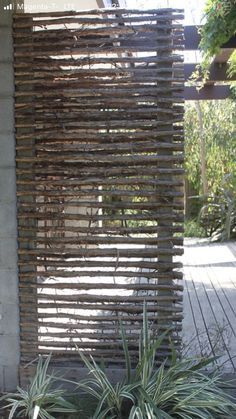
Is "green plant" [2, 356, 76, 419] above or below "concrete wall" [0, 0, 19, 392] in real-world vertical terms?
below

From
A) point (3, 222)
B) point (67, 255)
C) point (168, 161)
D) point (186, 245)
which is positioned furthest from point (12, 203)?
point (186, 245)

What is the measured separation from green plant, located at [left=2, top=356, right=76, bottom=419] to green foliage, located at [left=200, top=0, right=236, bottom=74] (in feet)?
Result: 10.3

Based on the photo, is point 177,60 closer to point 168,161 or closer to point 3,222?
point 168,161

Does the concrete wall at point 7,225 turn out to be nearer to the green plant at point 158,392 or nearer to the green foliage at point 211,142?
the green plant at point 158,392

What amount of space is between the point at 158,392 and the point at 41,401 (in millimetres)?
634

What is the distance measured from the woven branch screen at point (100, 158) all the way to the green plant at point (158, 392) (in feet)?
0.97

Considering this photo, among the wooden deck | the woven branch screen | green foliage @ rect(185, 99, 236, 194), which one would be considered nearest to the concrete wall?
the woven branch screen

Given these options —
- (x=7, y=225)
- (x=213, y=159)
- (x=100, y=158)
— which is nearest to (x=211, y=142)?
(x=213, y=159)

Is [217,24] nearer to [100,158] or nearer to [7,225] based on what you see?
[100,158]

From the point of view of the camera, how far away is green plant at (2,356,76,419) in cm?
300

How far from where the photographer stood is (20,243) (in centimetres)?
351

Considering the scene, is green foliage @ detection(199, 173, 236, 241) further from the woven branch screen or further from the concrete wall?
the concrete wall

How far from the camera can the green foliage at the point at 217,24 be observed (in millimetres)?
4602

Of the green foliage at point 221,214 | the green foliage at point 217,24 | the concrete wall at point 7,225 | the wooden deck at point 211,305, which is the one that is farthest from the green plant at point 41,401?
the green foliage at point 221,214
